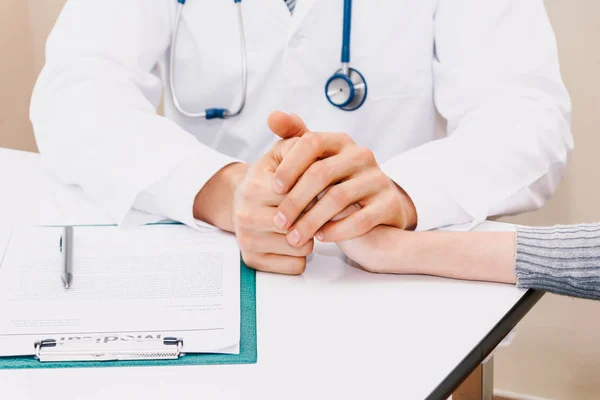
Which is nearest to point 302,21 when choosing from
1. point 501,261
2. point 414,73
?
point 414,73

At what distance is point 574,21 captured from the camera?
148 cm

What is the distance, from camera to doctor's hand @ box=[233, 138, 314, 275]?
0.80m

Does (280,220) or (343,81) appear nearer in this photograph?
(280,220)

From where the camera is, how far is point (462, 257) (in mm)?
794

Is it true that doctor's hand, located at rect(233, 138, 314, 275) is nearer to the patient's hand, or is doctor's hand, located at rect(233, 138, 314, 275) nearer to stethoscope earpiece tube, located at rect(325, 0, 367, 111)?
the patient's hand

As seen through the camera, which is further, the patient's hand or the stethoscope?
the stethoscope

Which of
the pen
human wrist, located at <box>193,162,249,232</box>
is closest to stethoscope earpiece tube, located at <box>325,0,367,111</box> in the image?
human wrist, located at <box>193,162,249,232</box>

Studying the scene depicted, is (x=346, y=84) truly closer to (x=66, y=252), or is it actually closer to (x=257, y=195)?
(x=257, y=195)

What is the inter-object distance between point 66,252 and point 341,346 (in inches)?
13.7

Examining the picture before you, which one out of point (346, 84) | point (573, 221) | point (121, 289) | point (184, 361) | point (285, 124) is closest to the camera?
point (184, 361)

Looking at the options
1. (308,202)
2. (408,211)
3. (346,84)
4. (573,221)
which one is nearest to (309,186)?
(308,202)

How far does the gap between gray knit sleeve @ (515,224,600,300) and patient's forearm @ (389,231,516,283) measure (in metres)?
0.02

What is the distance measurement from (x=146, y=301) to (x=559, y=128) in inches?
26.9

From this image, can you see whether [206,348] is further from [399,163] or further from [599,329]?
[599,329]
